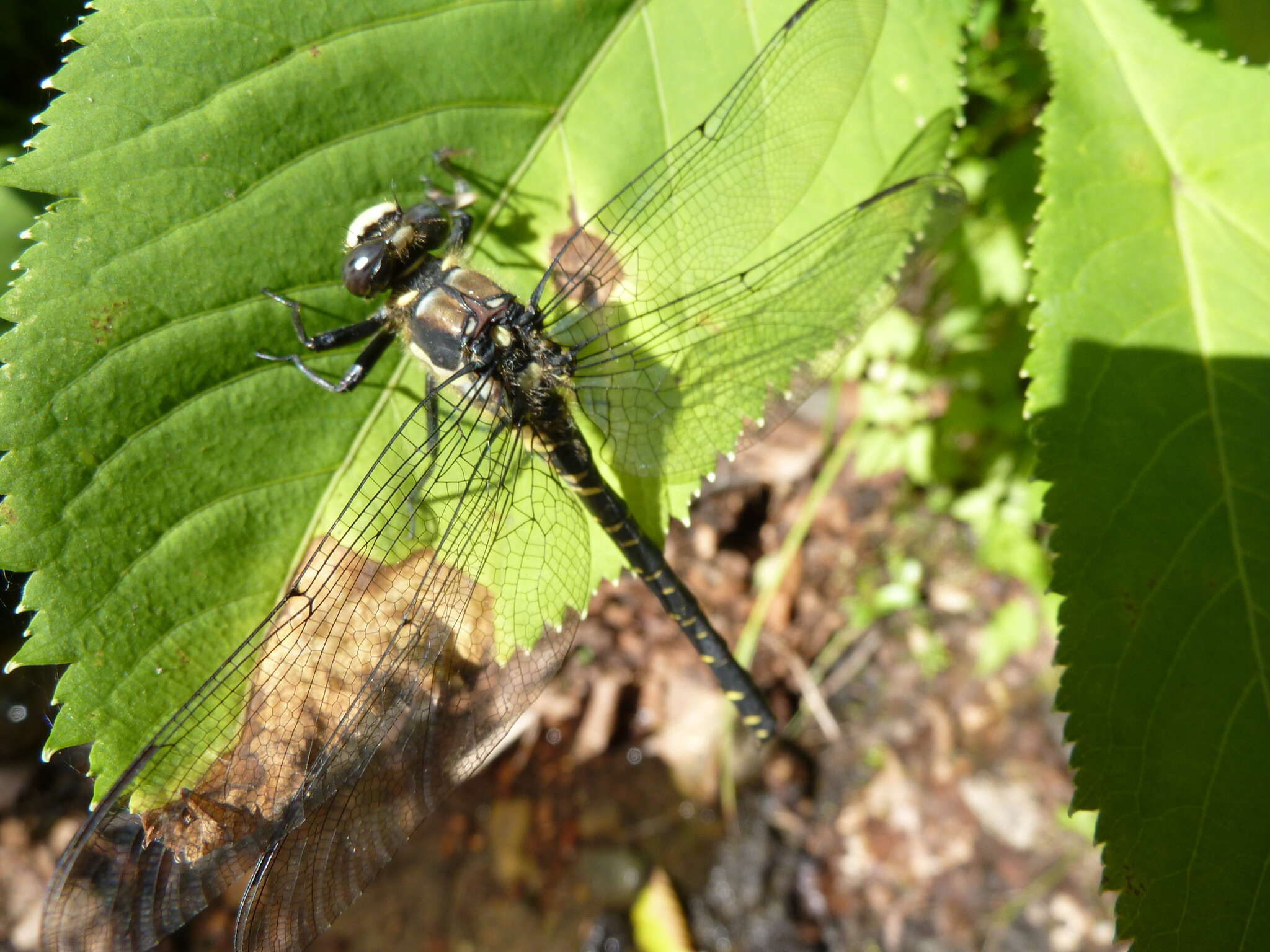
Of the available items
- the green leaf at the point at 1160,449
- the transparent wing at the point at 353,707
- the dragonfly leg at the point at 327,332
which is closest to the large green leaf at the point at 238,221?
the dragonfly leg at the point at 327,332

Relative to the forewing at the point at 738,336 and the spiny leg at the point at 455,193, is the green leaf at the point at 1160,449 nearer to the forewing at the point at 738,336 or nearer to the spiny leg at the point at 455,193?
the forewing at the point at 738,336

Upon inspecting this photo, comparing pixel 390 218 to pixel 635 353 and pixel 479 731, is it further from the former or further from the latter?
pixel 479 731

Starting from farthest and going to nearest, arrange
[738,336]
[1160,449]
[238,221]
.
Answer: [738,336], [1160,449], [238,221]

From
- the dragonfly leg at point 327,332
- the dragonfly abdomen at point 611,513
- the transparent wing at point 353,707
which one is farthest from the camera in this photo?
the dragonfly abdomen at point 611,513

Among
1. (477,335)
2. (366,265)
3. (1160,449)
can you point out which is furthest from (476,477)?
(1160,449)

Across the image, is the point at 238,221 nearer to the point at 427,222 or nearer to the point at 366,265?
the point at 366,265
